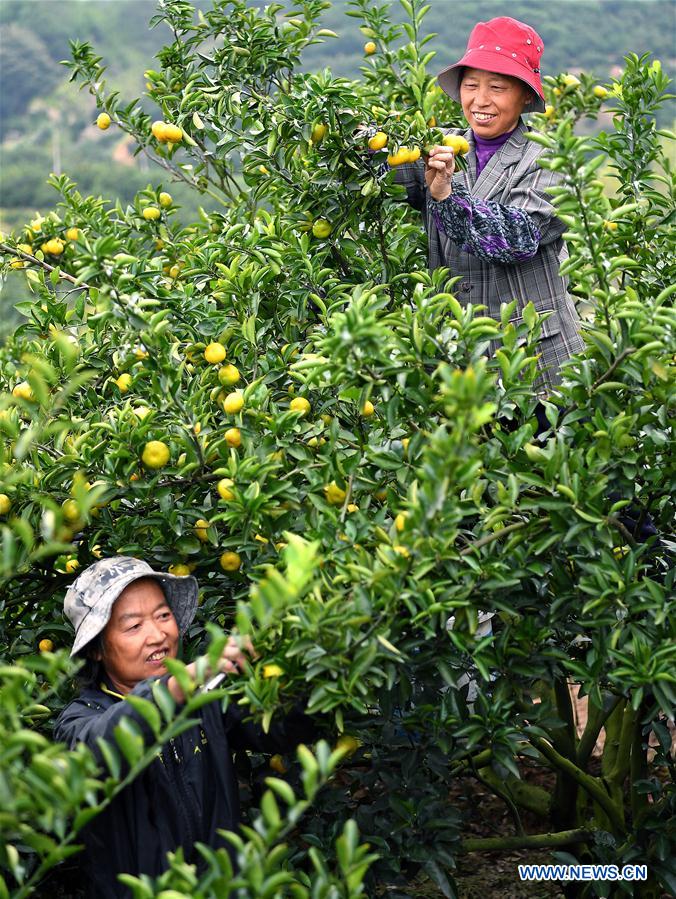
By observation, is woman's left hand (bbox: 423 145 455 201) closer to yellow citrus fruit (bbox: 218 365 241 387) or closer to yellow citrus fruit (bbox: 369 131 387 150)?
yellow citrus fruit (bbox: 369 131 387 150)

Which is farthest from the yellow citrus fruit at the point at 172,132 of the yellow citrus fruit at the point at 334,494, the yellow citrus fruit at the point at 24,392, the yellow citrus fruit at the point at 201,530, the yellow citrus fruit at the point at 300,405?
the yellow citrus fruit at the point at 334,494

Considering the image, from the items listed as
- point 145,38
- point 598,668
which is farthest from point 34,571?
point 145,38

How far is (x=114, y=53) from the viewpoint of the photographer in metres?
41.7

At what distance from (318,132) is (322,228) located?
26 cm

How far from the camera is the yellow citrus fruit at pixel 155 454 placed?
2232mm

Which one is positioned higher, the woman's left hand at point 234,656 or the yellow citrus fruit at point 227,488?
the yellow citrus fruit at point 227,488

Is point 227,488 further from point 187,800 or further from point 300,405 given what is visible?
point 187,800

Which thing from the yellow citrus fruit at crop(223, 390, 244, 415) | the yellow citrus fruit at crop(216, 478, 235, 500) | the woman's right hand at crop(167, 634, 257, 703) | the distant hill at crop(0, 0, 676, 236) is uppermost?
the distant hill at crop(0, 0, 676, 236)

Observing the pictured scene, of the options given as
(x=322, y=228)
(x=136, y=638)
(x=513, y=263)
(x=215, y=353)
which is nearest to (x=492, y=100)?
(x=513, y=263)

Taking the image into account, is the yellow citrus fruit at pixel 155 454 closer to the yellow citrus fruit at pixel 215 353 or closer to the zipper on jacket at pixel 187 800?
the yellow citrus fruit at pixel 215 353

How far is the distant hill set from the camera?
28.7m

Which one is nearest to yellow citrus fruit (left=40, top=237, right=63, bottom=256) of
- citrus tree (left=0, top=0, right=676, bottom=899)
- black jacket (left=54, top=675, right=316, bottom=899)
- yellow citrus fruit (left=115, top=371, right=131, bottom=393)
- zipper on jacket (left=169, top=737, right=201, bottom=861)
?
citrus tree (left=0, top=0, right=676, bottom=899)

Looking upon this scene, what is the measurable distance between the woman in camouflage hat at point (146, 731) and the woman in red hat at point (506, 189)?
105 centimetres

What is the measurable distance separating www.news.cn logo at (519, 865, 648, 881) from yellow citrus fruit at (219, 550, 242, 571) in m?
1.04
